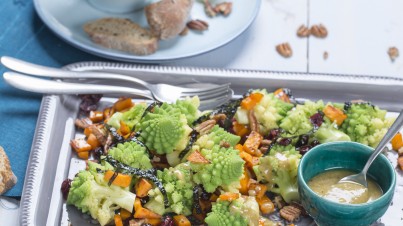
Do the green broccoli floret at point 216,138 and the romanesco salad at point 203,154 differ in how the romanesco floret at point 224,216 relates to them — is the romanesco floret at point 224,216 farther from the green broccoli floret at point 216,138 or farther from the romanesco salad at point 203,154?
the green broccoli floret at point 216,138

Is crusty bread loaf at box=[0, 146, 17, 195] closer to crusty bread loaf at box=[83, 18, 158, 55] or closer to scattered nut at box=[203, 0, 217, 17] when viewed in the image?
crusty bread loaf at box=[83, 18, 158, 55]

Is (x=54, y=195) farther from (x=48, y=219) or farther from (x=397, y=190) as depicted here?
(x=397, y=190)

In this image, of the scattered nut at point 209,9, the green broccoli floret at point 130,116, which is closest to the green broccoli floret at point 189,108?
the green broccoli floret at point 130,116

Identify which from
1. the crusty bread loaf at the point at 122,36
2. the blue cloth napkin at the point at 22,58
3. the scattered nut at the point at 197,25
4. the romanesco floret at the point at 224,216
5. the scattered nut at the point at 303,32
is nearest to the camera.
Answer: the romanesco floret at the point at 224,216

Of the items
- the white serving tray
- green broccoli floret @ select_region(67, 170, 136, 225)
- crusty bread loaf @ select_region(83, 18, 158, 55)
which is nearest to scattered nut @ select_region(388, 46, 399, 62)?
the white serving tray

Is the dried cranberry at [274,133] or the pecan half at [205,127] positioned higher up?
the pecan half at [205,127]
